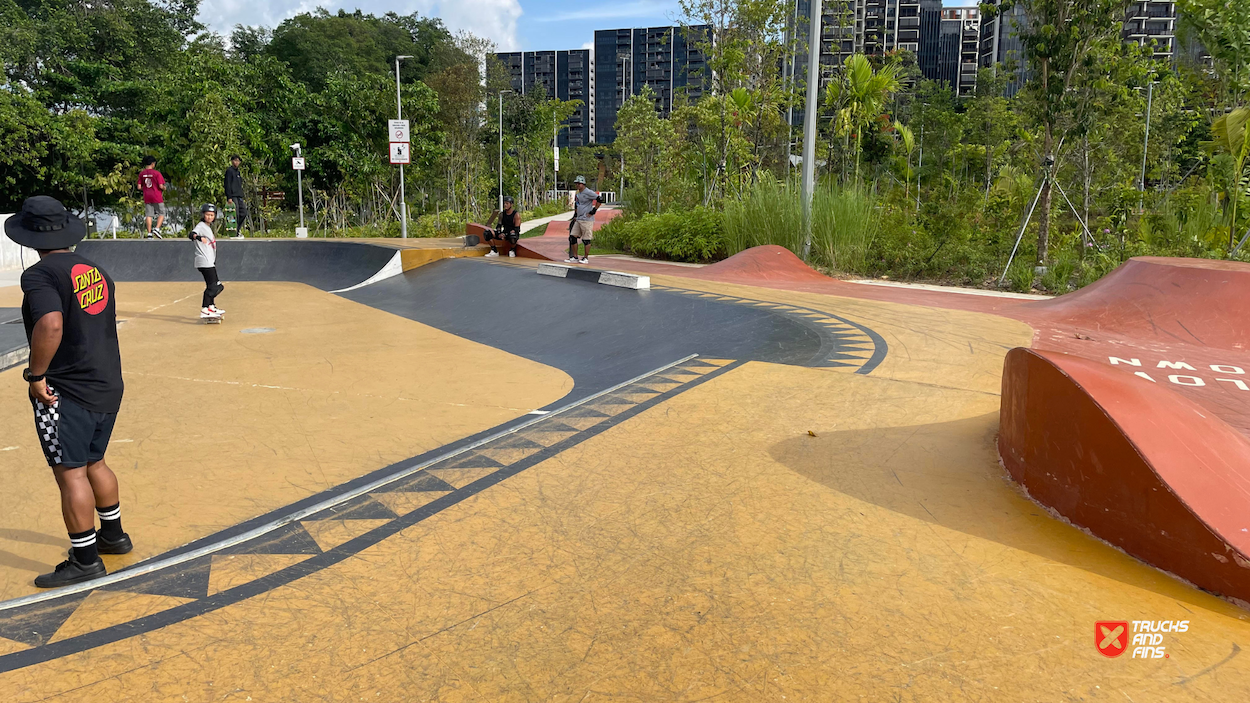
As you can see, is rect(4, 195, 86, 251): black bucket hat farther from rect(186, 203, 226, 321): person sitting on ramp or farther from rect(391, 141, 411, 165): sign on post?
rect(391, 141, 411, 165): sign on post

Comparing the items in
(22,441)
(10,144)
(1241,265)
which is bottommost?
(22,441)

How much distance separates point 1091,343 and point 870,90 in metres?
12.8

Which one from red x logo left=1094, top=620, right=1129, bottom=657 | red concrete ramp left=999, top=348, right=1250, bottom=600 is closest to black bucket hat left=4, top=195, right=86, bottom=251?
red x logo left=1094, top=620, right=1129, bottom=657

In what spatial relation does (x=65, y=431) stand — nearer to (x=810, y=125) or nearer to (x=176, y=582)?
(x=176, y=582)

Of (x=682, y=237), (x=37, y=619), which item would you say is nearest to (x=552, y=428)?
(x=37, y=619)

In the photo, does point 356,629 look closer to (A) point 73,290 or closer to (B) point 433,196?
(A) point 73,290

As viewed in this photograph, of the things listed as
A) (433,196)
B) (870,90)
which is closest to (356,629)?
(870,90)

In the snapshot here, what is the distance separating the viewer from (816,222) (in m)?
13.5

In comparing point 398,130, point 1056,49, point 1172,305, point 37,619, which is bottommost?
point 37,619

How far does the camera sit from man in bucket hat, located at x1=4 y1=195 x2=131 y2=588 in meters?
2.95

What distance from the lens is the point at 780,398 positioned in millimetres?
5469

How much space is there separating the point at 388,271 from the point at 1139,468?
12989 mm

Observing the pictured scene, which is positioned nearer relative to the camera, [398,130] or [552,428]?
[552,428]

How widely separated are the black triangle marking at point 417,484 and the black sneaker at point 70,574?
1233 millimetres
